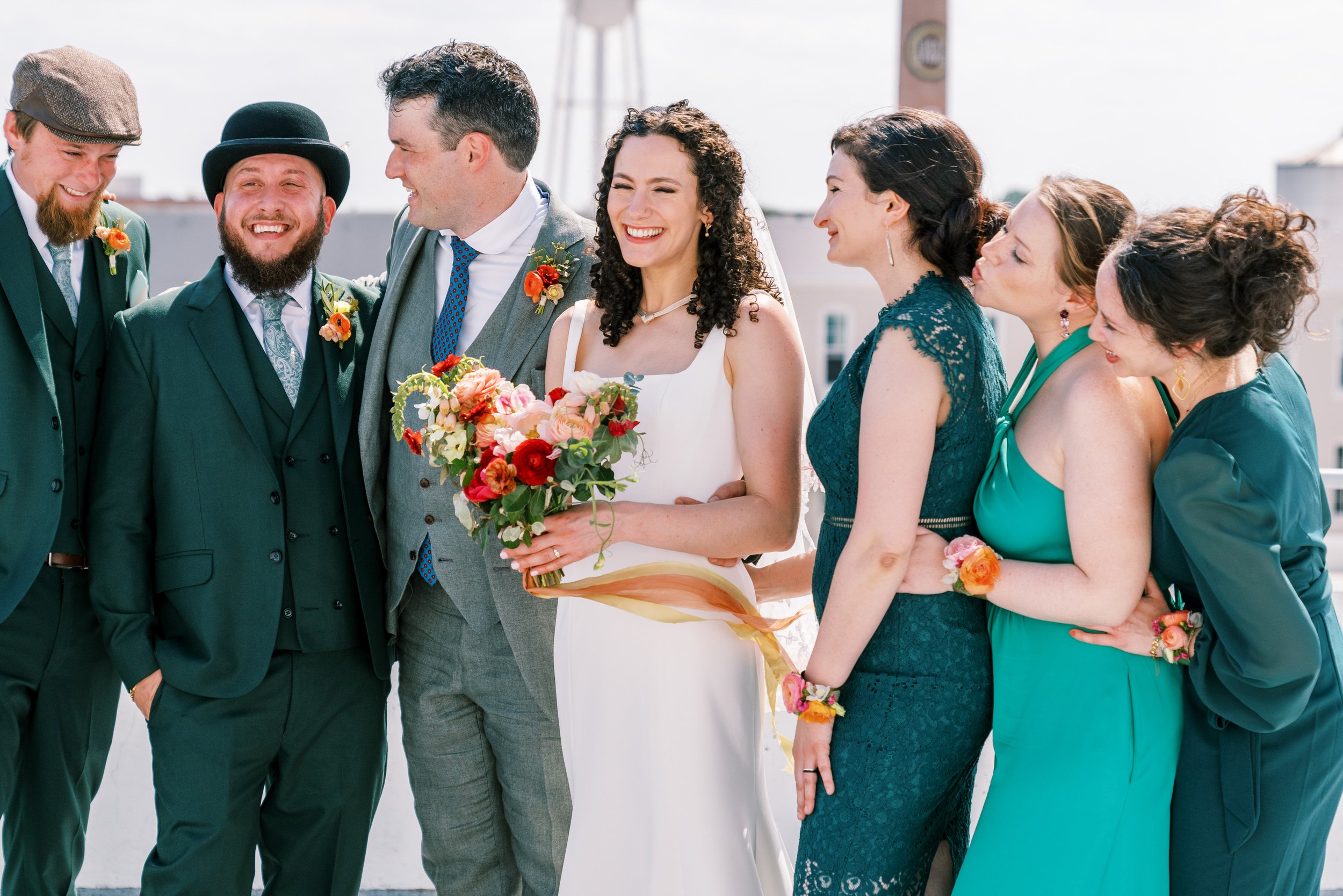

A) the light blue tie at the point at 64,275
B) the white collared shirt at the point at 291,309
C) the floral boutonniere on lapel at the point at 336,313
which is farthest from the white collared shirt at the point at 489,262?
the light blue tie at the point at 64,275

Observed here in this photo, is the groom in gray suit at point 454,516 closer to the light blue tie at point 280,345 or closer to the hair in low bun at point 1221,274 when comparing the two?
the light blue tie at point 280,345

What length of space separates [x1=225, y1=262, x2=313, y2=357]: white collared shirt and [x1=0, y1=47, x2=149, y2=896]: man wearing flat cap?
41cm

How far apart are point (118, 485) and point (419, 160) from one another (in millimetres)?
1346

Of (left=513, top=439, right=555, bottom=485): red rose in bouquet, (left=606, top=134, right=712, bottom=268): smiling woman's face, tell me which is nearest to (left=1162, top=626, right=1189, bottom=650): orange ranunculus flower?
(left=513, top=439, right=555, bottom=485): red rose in bouquet

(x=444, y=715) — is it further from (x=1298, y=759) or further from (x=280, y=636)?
(x=1298, y=759)

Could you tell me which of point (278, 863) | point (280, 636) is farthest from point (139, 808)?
point (280, 636)

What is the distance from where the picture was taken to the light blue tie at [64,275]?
143 inches

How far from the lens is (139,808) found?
4492 millimetres

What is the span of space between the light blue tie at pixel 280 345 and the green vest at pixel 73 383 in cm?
51

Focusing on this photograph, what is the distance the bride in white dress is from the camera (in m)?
3.20

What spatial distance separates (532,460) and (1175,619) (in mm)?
1507

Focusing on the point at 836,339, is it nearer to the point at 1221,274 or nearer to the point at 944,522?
the point at 944,522

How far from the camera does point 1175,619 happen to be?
2.61 metres

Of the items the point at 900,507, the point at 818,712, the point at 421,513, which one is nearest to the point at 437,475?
the point at 421,513
